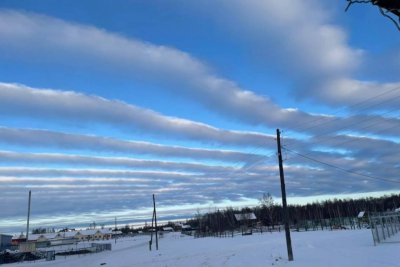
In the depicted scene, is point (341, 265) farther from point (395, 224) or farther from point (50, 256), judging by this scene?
point (50, 256)

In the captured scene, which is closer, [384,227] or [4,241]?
[384,227]

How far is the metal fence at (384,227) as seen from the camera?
3291 centimetres

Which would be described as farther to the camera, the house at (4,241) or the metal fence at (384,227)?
the house at (4,241)

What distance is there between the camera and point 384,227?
37.6 meters

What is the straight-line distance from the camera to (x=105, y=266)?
39.1 meters

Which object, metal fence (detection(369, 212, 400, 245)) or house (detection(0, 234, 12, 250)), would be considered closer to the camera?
metal fence (detection(369, 212, 400, 245))

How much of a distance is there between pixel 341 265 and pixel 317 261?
3.11 meters

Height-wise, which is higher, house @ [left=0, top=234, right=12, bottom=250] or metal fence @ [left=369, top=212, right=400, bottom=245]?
house @ [left=0, top=234, right=12, bottom=250]

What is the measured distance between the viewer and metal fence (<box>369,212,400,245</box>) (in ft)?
108

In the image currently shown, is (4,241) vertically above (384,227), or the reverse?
(4,241)

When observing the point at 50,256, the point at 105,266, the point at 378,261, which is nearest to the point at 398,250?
the point at 378,261

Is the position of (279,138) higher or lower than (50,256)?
higher

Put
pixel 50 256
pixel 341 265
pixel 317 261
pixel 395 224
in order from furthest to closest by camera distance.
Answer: pixel 50 256
pixel 395 224
pixel 317 261
pixel 341 265

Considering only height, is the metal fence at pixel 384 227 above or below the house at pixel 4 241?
below
